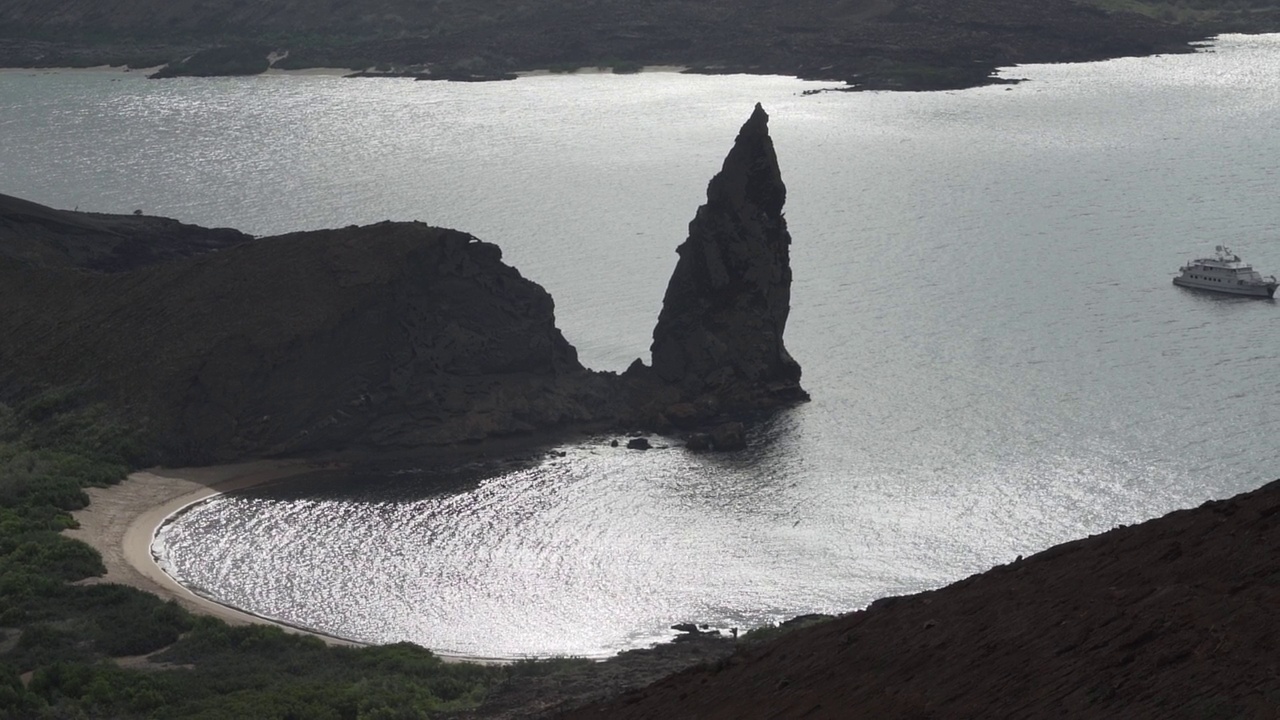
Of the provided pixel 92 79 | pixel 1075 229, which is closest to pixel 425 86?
pixel 92 79

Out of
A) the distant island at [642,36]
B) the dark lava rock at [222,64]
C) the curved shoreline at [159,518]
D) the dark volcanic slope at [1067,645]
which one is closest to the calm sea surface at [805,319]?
the curved shoreline at [159,518]

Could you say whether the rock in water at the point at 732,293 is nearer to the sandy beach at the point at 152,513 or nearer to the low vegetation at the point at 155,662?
the sandy beach at the point at 152,513

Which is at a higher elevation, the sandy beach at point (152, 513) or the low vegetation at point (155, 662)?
the low vegetation at point (155, 662)

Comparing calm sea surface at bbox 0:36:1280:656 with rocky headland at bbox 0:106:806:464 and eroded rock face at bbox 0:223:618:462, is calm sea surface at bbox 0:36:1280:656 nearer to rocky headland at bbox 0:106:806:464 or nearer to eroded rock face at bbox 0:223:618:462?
rocky headland at bbox 0:106:806:464

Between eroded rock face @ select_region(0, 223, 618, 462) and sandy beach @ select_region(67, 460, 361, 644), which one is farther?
eroded rock face @ select_region(0, 223, 618, 462)

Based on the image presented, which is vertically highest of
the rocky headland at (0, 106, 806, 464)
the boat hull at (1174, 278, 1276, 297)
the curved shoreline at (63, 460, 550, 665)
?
the rocky headland at (0, 106, 806, 464)

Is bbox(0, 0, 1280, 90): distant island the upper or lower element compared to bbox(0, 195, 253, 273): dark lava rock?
upper

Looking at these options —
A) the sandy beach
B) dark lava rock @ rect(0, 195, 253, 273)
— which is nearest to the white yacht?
the sandy beach
